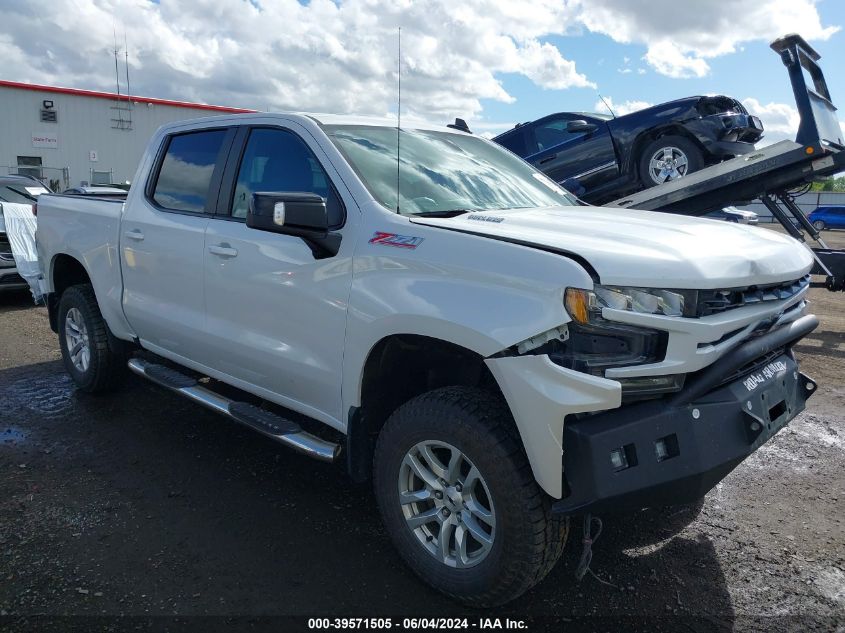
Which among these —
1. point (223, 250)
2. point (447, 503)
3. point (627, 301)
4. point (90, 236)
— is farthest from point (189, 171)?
point (627, 301)

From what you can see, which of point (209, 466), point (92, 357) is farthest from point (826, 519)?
point (92, 357)

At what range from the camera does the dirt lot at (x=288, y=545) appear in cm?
277

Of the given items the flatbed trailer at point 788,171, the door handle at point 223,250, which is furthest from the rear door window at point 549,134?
the door handle at point 223,250

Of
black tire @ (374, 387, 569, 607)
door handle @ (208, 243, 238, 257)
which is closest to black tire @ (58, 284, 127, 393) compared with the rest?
door handle @ (208, 243, 238, 257)

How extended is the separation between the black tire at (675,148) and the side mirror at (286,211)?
629 cm

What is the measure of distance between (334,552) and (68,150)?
2677 centimetres

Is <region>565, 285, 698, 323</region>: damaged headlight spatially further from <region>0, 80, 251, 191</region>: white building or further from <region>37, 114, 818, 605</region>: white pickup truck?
<region>0, 80, 251, 191</region>: white building

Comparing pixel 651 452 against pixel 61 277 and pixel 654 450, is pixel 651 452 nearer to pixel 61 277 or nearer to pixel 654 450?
pixel 654 450

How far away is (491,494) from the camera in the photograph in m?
2.56

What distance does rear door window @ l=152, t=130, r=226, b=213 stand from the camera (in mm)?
4090

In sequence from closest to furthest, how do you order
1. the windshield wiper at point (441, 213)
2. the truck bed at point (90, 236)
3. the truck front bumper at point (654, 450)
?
the truck front bumper at point (654, 450)
the windshield wiper at point (441, 213)
the truck bed at point (90, 236)

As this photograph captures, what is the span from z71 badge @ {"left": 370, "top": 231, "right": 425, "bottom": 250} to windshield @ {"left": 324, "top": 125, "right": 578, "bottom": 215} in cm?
21

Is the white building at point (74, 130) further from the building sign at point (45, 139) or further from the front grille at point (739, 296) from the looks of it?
the front grille at point (739, 296)

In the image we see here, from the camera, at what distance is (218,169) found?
158 inches
